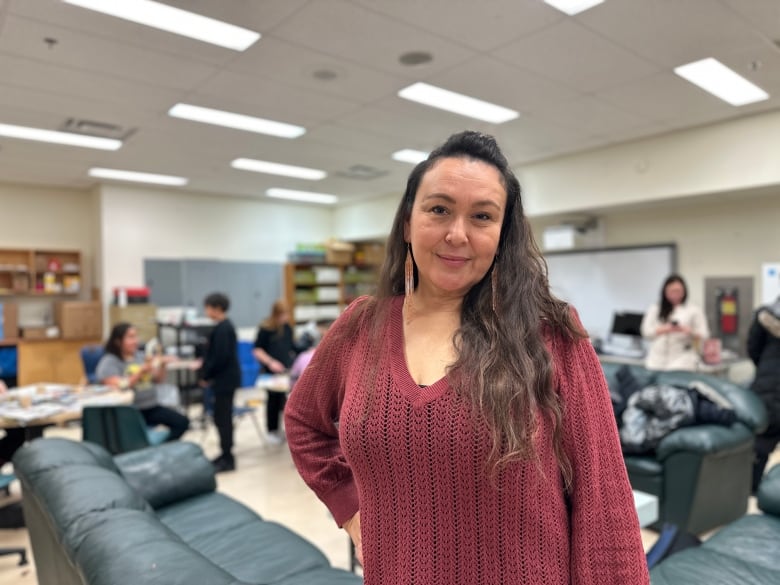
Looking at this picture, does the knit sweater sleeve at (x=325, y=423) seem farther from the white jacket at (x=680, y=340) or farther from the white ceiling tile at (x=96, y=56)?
the white jacket at (x=680, y=340)

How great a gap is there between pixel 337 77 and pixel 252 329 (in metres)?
5.57

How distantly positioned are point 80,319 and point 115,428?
425cm

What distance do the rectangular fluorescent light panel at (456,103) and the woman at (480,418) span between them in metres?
3.30

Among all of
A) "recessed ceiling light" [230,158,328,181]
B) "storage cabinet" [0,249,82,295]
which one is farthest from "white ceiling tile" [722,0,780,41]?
"storage cabinet" [0,249,82,295]

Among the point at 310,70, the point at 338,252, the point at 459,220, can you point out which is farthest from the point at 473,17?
the point at 338,252

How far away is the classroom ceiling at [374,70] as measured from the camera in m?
3.04

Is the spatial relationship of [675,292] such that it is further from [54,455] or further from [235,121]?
[54,455]

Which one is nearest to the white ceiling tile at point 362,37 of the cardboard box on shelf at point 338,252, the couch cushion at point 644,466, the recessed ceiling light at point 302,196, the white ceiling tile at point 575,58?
the white ceiling tile at point 575,58

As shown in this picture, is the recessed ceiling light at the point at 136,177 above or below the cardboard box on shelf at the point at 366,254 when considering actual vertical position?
above

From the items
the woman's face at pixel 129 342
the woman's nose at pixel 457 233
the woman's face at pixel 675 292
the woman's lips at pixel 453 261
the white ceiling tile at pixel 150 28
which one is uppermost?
the white ceiling tile at pixel 150 28

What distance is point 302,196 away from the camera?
338 inches

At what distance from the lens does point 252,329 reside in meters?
8.73

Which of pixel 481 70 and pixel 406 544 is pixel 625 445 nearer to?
pixel 481 70

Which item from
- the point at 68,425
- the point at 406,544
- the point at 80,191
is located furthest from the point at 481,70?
the point at 80,191
